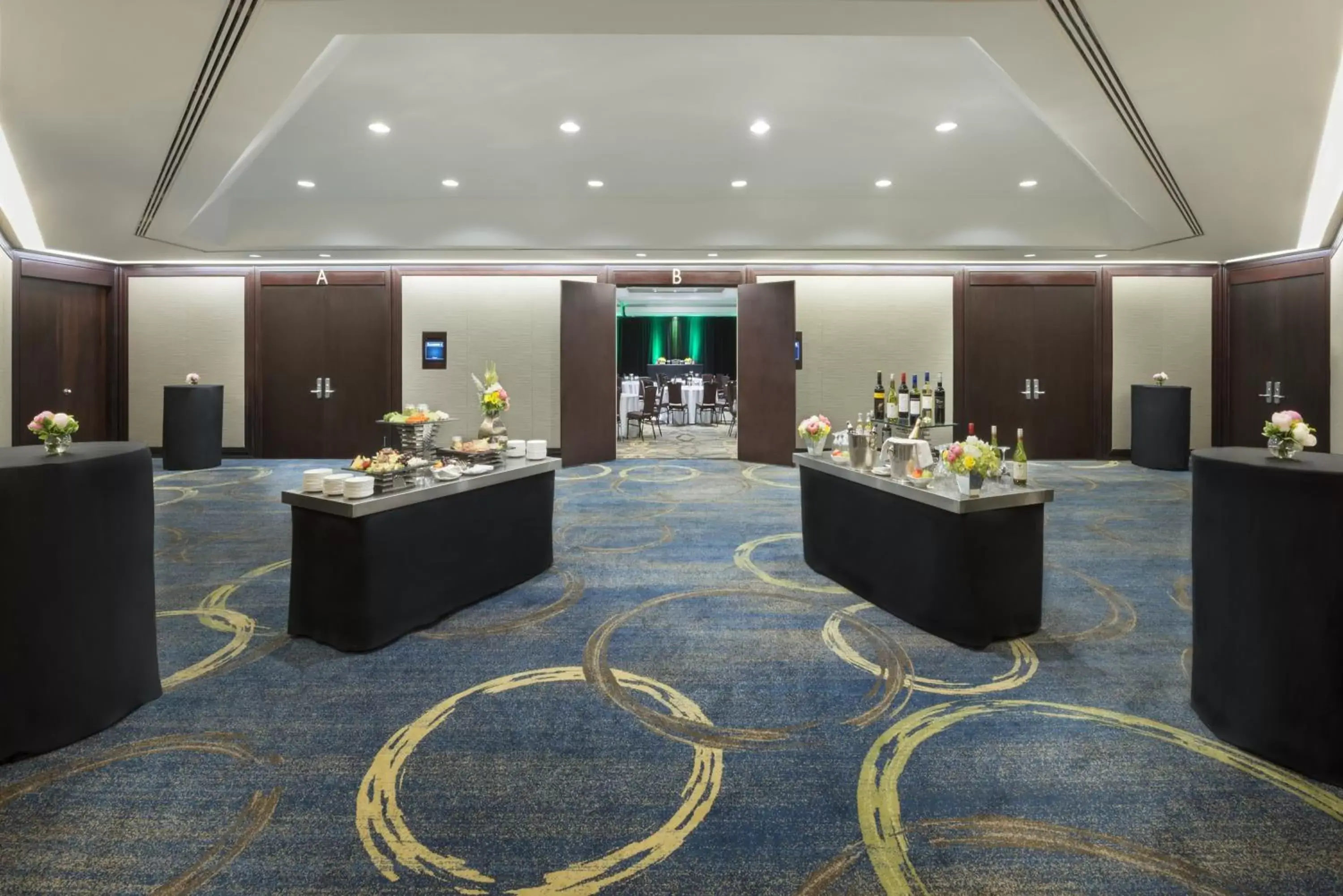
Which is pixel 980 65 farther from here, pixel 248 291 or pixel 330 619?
pixel 248 291

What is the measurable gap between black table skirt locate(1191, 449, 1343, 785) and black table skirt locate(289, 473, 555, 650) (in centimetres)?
325

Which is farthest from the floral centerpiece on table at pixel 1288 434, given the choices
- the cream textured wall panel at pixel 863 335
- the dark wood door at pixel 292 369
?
the dark wood door at pixel 292 369

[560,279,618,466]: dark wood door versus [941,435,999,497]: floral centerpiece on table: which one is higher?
[560,279,618,466]: dark wood door

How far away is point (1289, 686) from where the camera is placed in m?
2.14

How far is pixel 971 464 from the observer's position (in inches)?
122

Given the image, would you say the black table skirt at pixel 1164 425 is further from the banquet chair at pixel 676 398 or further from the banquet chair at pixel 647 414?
the banquet chair at pixel 676 398

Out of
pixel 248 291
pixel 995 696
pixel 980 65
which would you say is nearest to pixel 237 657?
pixel 995 696

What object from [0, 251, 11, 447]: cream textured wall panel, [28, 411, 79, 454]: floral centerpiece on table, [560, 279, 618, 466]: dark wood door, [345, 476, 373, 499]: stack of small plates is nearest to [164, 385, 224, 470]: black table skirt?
[0, 251, 11, 447]: cream textured wall panel

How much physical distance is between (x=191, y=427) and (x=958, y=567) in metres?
9.61

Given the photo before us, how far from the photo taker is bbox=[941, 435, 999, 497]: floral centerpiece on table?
10.2 ft

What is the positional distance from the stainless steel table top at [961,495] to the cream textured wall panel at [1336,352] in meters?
7.74

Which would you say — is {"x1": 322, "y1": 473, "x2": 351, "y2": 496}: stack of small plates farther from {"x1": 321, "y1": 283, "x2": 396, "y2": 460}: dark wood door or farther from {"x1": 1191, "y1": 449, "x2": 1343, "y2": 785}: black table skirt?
{"x1": 321, "y1": 283, "x2": 396, "y2": 460}: dark wood door

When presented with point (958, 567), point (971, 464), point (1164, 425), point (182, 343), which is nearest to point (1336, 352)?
point (1164, 425)

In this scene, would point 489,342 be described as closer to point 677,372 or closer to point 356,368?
point 356,368
